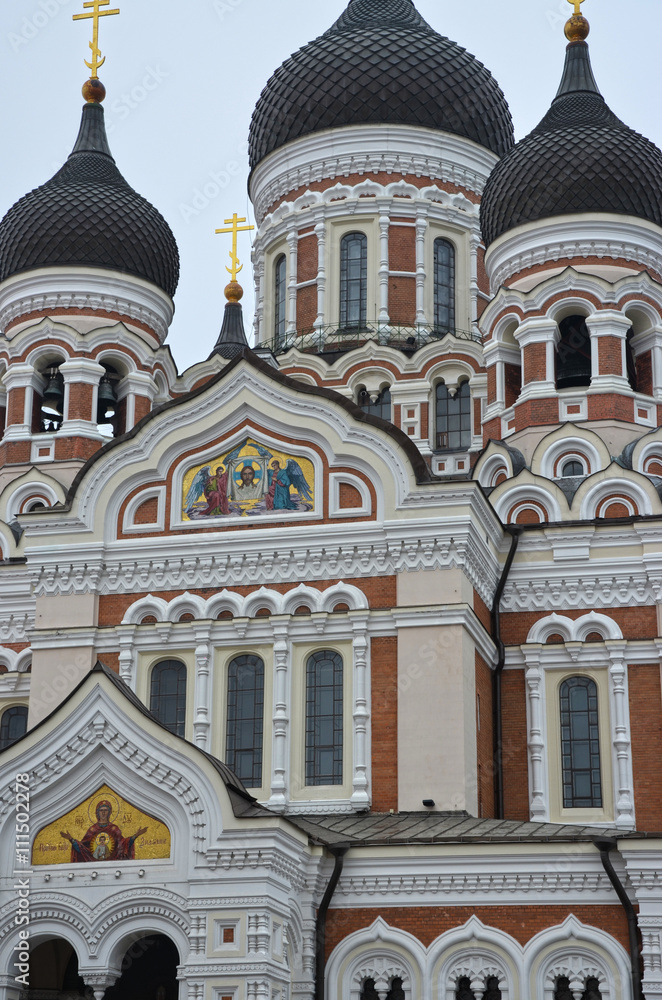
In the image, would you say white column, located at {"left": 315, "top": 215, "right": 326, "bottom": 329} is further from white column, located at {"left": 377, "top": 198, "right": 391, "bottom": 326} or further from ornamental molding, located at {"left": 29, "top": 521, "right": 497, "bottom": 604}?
ornamental molding, located at {"left": 29, "top": 521, "right": 497, "bottom": 604}

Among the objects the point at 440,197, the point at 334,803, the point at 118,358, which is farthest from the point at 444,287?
the point at 334,803

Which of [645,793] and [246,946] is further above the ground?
[645,793]

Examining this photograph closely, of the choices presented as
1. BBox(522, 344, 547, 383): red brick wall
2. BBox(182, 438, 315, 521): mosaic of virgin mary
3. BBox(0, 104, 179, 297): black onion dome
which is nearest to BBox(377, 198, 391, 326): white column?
BBox(0, 104, 179, 297): black onion dome

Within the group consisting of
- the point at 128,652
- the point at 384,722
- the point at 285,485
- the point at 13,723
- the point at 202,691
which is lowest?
the point at 384,722

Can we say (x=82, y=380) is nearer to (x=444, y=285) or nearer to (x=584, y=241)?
(x=444, y=285)

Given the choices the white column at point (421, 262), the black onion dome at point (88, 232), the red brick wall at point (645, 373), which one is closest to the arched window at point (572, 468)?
the red brick wall at point (645, 373)

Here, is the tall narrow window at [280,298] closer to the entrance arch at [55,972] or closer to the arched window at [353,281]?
the arched window at [353,281]

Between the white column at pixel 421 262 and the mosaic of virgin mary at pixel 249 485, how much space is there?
6.63m

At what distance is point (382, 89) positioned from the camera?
26.3 meters

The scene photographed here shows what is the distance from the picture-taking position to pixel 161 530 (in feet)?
63.2

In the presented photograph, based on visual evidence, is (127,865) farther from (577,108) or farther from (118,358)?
(577,108)

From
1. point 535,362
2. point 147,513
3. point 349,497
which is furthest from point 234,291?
point 349,497

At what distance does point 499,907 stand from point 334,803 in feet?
A: 8.73

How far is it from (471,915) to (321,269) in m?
12.3
